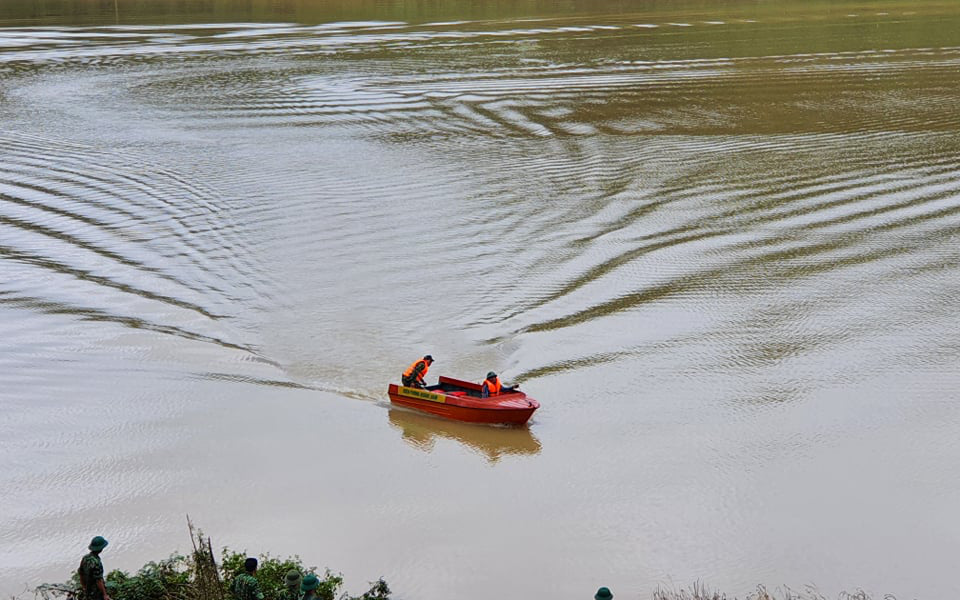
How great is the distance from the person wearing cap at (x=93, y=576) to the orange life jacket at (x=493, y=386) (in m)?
6.55

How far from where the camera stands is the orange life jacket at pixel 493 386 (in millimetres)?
15000

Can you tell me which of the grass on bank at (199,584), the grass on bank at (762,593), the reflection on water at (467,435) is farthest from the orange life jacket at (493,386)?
the grass on bank at (199,584)

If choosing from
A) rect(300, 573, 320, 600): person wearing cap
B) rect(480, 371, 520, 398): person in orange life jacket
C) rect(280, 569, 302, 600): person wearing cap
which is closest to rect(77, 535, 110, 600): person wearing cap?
rect(280, 569, 302, 600): person wearing cap

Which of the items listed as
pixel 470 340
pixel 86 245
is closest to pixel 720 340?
pixel 470 340

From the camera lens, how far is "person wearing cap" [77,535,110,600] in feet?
30.5

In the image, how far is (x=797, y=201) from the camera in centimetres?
2312

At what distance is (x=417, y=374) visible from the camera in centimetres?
1548

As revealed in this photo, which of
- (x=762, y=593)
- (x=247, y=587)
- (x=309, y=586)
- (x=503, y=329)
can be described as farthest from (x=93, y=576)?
(x=503, y=329)

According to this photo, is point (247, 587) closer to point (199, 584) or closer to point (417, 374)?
point (199, 584)

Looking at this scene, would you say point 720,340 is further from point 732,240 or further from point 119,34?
point 119,34

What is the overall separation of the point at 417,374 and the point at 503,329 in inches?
103

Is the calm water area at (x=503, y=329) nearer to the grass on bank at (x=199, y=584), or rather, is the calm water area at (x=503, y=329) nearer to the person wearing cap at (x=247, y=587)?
the grass on bank at (x=199, y=584)

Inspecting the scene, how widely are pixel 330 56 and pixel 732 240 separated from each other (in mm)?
24475

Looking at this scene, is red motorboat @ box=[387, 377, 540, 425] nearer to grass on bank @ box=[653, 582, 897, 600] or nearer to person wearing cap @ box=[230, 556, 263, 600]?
grass on bank @ box=[653, 582, 897, 600]
